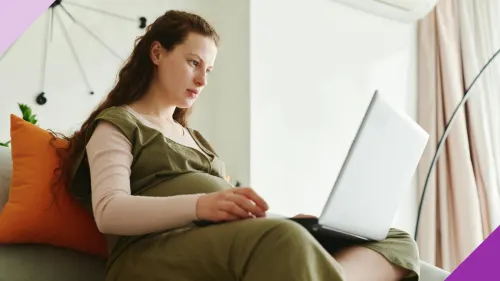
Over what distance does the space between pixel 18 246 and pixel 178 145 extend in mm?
387

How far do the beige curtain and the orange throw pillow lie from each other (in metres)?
1.83

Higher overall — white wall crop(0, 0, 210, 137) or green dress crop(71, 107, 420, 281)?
white wall crop(0, 0, 210, 137)

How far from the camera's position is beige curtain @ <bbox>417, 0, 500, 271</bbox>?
8.64 ft

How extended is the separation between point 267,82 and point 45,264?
4.69 ft

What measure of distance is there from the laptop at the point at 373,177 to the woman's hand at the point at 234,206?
0.25 ft

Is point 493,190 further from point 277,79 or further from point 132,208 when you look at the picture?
point 132,208

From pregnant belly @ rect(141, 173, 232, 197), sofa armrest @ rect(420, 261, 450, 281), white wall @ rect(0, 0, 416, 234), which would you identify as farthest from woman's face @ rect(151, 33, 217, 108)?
white wall @ rect(0, 0, 416, 234)

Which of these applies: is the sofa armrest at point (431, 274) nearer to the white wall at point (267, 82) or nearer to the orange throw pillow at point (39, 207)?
the orange throw pillow at point (39, 207)

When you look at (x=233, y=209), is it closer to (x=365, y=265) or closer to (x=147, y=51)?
(x=365, y=265)

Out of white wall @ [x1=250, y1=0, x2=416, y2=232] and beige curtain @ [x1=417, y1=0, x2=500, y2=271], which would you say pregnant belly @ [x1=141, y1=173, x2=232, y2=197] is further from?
beige curtain @ [x1=417, y1=0, x2=500, y2=271]

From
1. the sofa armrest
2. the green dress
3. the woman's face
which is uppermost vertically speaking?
the woman's face

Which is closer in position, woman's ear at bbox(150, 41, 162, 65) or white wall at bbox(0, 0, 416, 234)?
woman's ear at bbox(150, 41, 162, 65)

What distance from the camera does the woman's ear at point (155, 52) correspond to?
4.67ft

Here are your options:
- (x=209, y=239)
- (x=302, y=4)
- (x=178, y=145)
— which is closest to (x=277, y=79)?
(x=302, y=4)
